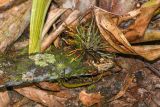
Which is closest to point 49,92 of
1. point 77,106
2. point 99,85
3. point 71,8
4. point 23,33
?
point 77,106

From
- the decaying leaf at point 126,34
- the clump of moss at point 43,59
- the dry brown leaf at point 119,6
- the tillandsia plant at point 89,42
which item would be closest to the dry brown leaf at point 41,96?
the clump of moss at point 43,59

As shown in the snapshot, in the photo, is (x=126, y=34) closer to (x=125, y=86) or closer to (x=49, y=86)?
(x=125, y=86)

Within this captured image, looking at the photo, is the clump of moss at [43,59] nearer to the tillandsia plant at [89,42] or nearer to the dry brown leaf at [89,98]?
the tillandsia plant at [89,42]

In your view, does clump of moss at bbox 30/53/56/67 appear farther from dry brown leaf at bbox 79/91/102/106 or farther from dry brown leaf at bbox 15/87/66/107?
dry brown leaf at bbox 79/91/102/106

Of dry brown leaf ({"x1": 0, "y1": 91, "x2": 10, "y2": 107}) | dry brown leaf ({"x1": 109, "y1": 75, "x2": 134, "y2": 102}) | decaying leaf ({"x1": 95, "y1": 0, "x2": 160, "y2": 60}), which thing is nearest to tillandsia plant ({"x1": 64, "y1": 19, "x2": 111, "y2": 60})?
decaying leaf ({"x1": 95, "y1": 0, "x2": 160, "y2": 60})

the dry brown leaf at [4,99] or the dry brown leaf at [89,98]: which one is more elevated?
the dry brown leaf at [4,99]

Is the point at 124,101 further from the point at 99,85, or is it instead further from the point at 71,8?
the point at 71,8

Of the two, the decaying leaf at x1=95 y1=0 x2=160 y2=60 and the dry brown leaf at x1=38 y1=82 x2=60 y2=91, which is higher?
the decaying leaf at x1=95 y1=0 x2=160 y2=60
